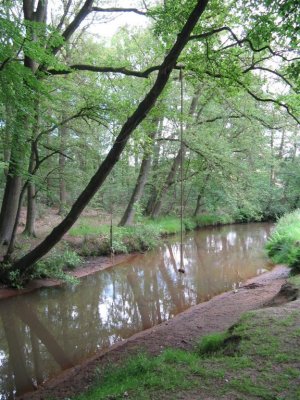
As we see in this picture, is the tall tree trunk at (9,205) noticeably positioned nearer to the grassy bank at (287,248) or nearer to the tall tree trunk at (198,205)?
the grassy bank at (287,248)

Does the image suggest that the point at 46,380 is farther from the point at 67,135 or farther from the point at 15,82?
the point at 67,135

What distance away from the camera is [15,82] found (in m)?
6.33

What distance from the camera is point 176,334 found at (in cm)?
671

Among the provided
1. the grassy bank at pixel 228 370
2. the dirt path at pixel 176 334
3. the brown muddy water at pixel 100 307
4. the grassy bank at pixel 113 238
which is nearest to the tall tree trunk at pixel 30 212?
the grassy bank at pixel 113 238

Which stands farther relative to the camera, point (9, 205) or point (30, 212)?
point (30, 212)

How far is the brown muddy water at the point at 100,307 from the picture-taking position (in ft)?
21.9

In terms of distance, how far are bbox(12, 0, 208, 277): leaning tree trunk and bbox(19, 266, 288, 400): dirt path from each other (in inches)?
126

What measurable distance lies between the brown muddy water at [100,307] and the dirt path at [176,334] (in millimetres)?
514

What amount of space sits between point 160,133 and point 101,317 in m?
13.3

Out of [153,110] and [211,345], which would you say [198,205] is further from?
[211,345]

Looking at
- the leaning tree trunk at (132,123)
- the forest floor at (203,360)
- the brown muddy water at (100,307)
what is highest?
the leaning tree trunk at (132,123)

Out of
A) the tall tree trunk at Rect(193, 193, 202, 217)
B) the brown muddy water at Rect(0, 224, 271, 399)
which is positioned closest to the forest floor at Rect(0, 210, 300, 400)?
the brown muddy water at Rect(0, 224, 271, 399)

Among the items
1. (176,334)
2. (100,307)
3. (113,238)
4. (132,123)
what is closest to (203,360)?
(176,334)

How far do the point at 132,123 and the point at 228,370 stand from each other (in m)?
5.30
